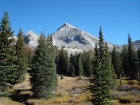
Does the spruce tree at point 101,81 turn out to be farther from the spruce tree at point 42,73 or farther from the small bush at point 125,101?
the spruce tree at point 42,73

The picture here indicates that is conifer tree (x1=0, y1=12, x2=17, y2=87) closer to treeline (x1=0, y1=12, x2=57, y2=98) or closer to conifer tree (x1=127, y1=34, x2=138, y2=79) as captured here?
treeline (x1=0, y1=12, x2=57, y2=98)

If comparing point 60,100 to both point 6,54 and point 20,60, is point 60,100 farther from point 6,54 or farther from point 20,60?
point 20,60

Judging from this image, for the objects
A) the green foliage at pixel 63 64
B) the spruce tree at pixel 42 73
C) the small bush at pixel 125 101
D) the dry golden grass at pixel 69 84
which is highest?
the green foliage at pixel 63 64

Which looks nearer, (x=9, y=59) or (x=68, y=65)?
(x=9, y=59)

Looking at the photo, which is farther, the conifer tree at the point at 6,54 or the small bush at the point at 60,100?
the small bush at the point at 60,100

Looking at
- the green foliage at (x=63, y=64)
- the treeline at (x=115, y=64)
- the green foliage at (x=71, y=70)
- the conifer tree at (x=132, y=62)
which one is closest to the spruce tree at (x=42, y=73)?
the treeline at (x=115, y=64)

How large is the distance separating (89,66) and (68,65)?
1795cm

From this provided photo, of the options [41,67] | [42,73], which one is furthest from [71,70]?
[42,73]

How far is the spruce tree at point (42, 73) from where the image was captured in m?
39.7

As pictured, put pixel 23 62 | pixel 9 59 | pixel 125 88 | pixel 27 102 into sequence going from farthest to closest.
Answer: pixel 125 88, pixel 23 62, pixel 27 102, pixel 9 59

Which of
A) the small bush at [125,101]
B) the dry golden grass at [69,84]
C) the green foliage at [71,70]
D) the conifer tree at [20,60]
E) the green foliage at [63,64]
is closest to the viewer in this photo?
the small bush at [125,101]

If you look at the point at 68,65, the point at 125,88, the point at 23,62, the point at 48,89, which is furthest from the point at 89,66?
the point at 48,89

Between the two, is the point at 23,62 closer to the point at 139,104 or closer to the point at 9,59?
the point at 9,59

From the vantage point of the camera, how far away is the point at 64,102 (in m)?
37.6
